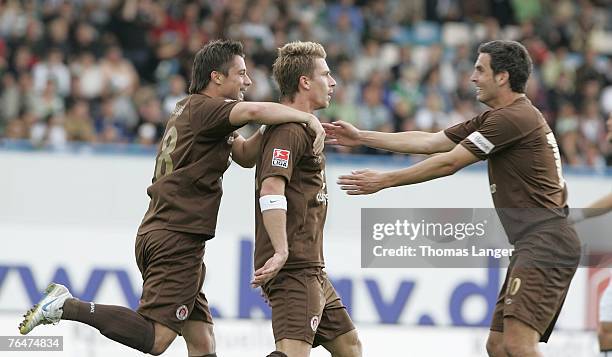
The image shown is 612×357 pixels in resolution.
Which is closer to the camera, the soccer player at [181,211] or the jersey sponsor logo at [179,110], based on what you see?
the soccer player at [181,211]

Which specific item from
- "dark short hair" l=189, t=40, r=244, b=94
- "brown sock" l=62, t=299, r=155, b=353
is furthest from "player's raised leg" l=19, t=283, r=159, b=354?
"dark short hair" l=189, t=40, r=244, b=94

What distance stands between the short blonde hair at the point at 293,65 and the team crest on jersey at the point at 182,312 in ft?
4.86

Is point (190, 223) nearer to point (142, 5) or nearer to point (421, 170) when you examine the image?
point (421, 170)

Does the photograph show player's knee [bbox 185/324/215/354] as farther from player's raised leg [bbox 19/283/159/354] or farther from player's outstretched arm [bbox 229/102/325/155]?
player's outstretched arm [bbox 229/102/325/155]

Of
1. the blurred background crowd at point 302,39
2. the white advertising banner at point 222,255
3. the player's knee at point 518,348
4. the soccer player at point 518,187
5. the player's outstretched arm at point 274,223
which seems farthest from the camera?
the blurred background crowd at point 302,39

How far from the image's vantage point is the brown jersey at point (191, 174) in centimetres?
743

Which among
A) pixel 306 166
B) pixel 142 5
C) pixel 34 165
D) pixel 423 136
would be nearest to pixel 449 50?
pixel 142 5

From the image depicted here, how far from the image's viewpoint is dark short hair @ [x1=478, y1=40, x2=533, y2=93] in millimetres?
7605

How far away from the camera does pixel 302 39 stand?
55.1 feet

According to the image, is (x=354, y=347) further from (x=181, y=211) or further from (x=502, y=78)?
(x=502, y=78)

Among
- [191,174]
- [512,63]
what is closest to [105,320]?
[191,174]

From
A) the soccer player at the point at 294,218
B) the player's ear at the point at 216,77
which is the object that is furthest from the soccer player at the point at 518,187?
the player's ear at the point at 216,77

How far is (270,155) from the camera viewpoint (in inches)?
Answer: 277

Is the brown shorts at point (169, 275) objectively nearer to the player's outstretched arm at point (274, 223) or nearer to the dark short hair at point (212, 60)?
the player's outstretched arm at point (274, 223)
